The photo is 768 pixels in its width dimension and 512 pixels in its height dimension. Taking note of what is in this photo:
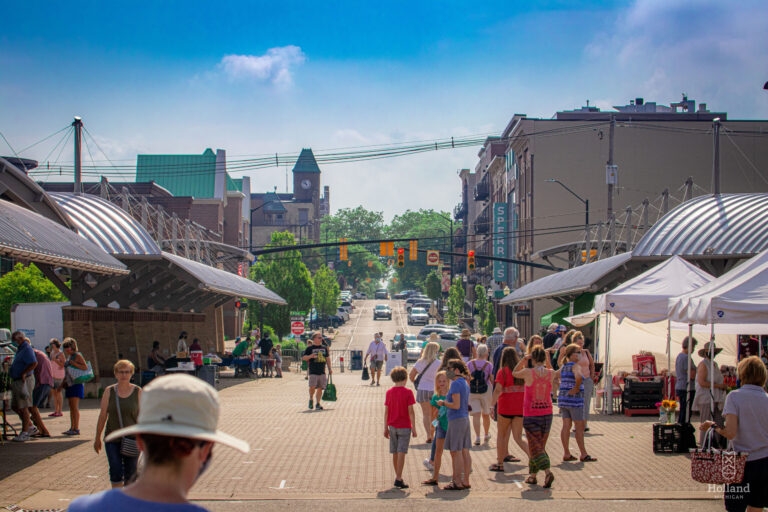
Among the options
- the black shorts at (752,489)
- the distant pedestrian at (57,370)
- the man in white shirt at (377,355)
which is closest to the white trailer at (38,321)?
the distant pedestrian at (57,370)

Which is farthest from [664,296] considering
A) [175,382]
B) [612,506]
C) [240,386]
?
[240,386]

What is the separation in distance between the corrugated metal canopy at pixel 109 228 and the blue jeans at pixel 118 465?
15267mm

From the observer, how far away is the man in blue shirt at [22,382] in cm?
1380

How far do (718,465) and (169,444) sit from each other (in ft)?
18.8

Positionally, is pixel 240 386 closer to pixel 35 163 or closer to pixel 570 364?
pixel 35 163

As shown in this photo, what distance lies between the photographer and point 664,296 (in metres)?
16.3

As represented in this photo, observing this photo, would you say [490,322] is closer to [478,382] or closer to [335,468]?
[478,382]

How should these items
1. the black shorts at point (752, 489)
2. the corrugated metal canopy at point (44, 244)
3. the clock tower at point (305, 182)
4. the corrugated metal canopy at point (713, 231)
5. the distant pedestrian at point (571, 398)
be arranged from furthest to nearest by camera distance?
1. the clock tower at point (305, 182)
2. the corrugated metal canopy at point (713, 231)
3. the corrugated metal canopy at point (44, 244)
4. the distant pedestrian at point (571, 398)
5. the black shorts at point (752, 489)

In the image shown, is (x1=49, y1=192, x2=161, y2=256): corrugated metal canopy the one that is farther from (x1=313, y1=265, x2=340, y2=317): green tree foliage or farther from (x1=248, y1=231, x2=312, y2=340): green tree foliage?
(x1=313, y1=265, x2=340, y2=317): green tree foliage

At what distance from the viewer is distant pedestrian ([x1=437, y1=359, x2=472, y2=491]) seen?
10.1 metres

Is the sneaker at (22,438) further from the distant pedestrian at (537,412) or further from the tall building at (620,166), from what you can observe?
the tall building at (620,166)

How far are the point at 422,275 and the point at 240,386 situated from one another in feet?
348

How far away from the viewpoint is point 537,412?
34.2ft

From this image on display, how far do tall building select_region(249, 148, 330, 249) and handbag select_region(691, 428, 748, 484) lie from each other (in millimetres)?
114817
